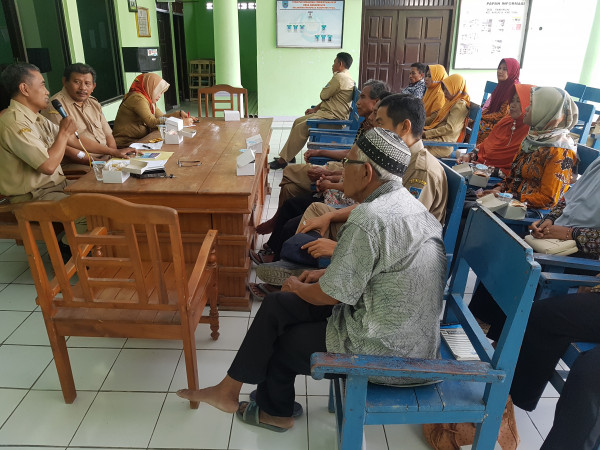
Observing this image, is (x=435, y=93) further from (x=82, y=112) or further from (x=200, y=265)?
(x=200, y=265)

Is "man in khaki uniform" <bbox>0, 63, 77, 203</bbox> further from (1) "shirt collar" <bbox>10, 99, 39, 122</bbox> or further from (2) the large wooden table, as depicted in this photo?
(2) the large wooden table

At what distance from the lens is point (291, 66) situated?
22.4 feet

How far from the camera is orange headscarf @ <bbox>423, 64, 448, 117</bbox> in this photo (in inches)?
159

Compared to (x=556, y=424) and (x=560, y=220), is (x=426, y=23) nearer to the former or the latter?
(x=560, y=220)

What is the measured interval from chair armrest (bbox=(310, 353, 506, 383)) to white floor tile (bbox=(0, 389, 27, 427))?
4.38ft

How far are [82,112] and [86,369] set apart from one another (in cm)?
194

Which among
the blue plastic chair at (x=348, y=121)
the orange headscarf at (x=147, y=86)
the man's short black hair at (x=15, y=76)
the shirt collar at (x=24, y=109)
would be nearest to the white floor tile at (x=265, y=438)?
the shirt collar at (x=24, y=109)

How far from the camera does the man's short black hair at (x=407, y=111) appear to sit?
1.88 meters

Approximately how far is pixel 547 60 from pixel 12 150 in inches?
300

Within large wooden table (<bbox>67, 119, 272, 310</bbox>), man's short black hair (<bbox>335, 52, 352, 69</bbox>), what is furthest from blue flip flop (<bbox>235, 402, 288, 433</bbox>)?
man's short black hair (<bbox>335, 52, 352, 69</bbox>)

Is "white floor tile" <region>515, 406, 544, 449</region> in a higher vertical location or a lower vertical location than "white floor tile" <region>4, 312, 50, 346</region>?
lower

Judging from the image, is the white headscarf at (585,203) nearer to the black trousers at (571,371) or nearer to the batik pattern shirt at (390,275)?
the black trousers at (571,371)

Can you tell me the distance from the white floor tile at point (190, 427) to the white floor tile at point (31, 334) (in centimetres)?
82

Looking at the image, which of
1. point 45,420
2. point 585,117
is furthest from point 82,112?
point 585,117
